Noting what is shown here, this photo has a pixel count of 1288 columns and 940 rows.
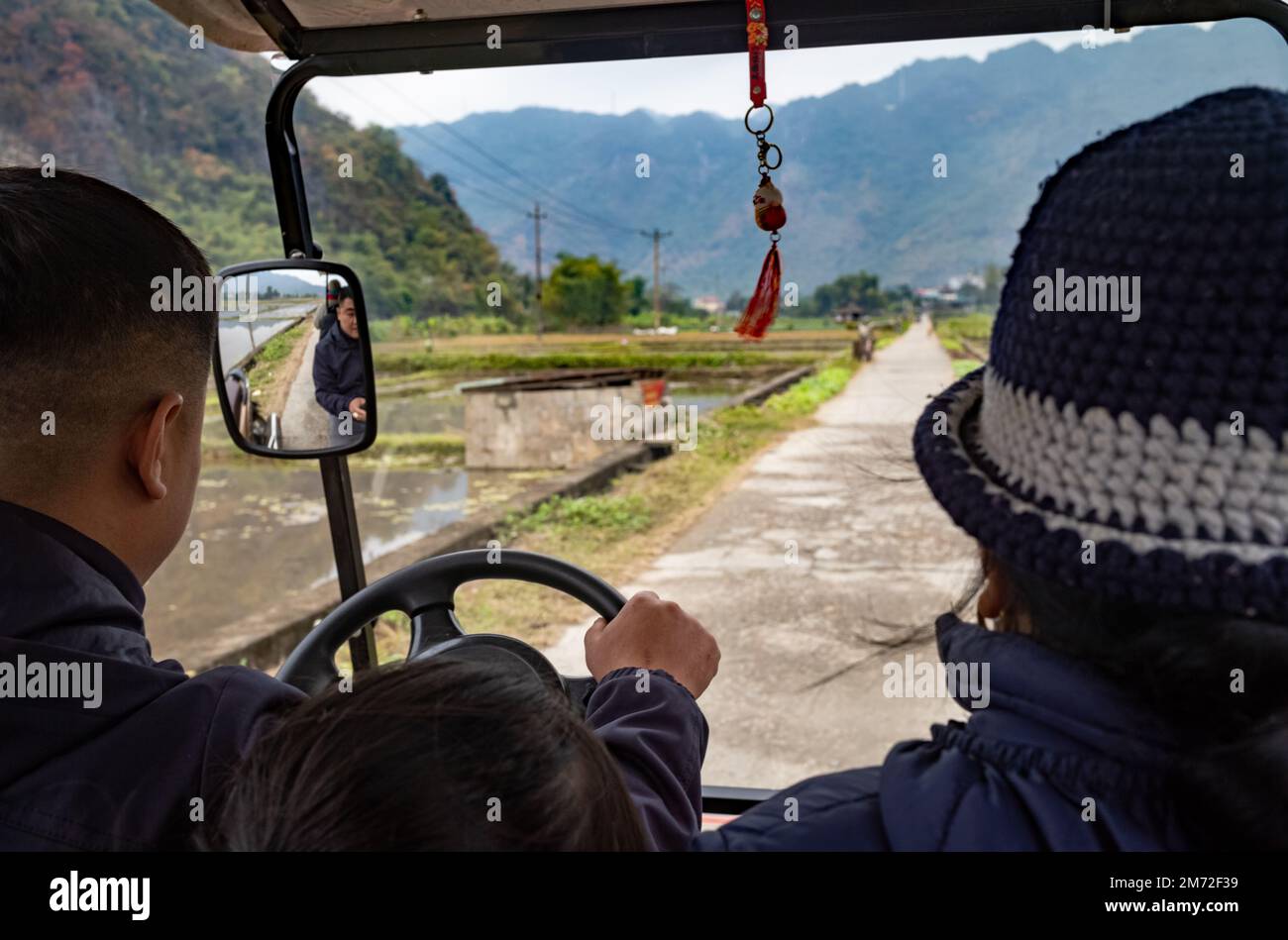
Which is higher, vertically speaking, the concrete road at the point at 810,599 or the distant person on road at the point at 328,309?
the distant person on road at the point at 328,309

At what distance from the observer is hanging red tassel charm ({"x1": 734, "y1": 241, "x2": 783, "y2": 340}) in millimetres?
1449

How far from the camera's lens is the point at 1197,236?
2.00 feet

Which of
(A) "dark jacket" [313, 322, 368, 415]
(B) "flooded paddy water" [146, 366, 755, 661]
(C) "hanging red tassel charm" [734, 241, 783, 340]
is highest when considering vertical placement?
(C) "hanging red tassel charm" [734, 241, 783, 340]

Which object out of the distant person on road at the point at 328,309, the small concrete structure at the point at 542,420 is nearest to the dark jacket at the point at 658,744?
the distant person on road at the point at 328,309

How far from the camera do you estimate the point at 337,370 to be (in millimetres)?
1683

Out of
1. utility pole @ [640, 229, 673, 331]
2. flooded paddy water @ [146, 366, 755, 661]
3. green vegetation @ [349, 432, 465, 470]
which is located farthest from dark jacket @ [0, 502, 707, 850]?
green vegetation @ [349, 432, 465, 470]

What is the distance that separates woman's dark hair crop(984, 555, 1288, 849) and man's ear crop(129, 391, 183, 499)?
79 centimetres

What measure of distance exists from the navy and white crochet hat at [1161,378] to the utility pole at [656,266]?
7.29 meters

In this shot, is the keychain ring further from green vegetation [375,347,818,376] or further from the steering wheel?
green vegetation [375,347,818,376]

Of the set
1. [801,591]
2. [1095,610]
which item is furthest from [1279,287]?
[801,591]

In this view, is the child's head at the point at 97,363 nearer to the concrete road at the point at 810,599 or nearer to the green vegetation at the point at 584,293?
the concrete road at the point at 810,599

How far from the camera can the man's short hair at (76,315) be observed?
0.90 metres

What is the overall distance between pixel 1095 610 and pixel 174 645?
21.8ft

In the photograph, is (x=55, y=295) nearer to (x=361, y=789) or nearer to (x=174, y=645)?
(x=361, y=789)
